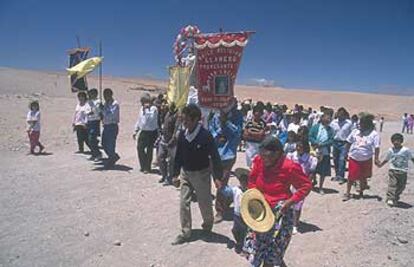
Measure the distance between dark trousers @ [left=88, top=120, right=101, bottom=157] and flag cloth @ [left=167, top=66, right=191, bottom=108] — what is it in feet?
14.7

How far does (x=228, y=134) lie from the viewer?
26.1ft

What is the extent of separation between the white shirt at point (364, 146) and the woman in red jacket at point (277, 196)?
5.01 m

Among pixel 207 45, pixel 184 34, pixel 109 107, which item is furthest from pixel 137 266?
pixel 109 107

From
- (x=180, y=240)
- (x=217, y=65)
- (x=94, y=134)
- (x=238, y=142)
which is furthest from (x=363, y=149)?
(x=94, y=134)

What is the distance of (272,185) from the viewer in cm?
492

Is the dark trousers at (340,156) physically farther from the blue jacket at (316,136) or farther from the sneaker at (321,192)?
the sneaker at (321,192)

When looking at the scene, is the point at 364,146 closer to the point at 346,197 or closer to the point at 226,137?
the point at 346,197

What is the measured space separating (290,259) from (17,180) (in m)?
6.77

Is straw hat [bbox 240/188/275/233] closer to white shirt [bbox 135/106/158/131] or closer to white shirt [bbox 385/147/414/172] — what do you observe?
white shirt [bbox 385/147/414/172]

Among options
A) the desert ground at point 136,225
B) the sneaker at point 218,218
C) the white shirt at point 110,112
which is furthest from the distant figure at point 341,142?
the white shirt at point 110,112

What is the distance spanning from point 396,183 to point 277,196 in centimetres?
532

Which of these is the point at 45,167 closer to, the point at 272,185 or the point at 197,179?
the point at 197,179

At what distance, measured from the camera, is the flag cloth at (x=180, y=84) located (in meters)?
8.77

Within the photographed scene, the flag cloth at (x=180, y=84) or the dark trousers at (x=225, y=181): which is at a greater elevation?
the flag cloth at (x=180, y=84)
